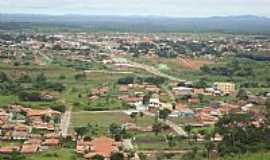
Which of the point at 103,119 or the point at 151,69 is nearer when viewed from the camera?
the point at 103,119

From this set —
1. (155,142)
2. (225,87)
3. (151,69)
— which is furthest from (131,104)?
(151,69)

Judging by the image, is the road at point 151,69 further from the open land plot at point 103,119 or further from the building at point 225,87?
the open land plot at point 103,119

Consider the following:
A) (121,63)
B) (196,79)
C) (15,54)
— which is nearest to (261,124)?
(196,79)

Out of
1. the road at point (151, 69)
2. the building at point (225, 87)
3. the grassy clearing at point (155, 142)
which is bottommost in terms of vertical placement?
the road at point (151, 69)

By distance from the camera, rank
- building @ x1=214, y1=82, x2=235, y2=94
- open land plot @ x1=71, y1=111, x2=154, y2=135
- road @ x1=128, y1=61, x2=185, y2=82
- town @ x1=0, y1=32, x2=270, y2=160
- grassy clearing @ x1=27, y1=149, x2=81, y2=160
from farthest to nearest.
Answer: road @ x1=128, y1=61, x2=185, y2=82 → building @ x1=214, y1=82, x2=235, y2=94 → open land plot @ x1=71, y1=111, x2=154, y2=135 → town @ x1=0, y1=32, x2=270, y2=160 → grassy clearing @ x1=27, y1=149, x2=81, y2=160

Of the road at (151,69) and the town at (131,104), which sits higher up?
the town at (131,104)

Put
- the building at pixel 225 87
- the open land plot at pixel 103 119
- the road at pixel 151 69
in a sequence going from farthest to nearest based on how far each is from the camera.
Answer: the road at pixel 151 69, the building at pixel 225 87, the open land plot at pixel 103 119

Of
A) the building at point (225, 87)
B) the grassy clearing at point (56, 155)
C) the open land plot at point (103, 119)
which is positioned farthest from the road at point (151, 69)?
the grassy clearing at point (56, 155)

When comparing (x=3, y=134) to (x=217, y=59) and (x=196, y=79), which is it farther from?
(x=217, y=59)

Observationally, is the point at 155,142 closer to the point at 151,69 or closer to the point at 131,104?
the point at 131,104

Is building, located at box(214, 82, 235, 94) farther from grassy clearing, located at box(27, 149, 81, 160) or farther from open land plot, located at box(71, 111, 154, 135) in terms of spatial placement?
grassy clearing, located at box(27, 149, 81, 160)

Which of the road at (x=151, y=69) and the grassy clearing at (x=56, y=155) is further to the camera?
the road at (x=151, y=69)

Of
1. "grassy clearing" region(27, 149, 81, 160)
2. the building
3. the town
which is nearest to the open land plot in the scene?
the town
